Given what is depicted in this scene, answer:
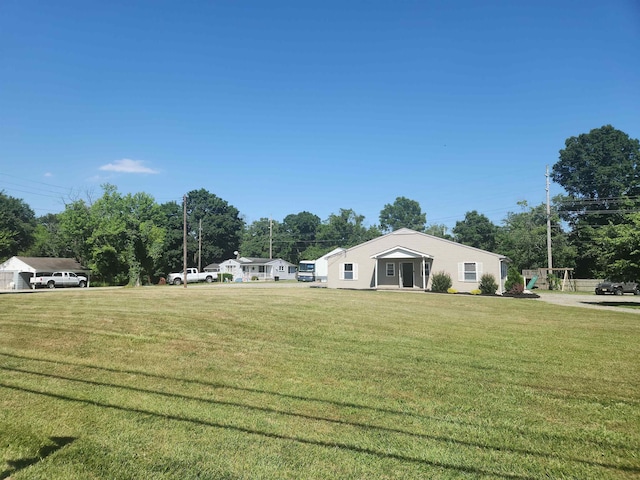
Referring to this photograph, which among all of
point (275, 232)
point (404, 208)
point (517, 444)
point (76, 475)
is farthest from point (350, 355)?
point (404, 208)

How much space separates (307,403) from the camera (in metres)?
5.11

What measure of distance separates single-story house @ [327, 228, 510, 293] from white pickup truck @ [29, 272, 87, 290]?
89.7ft

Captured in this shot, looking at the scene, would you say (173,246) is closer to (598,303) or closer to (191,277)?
(191,277)

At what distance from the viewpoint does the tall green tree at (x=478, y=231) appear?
82.3 metres

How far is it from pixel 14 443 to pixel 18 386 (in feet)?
6.41

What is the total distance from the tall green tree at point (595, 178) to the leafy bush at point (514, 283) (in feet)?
93.2

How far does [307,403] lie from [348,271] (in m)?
29.2

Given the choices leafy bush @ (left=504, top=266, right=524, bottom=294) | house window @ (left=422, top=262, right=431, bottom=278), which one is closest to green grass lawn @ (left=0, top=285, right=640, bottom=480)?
leafy bush @ (left=504, top=266, right=524, bottom=294)

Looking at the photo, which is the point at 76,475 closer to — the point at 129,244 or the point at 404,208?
the point at 129,244

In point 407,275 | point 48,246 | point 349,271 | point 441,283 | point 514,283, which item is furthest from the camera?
point 48,246

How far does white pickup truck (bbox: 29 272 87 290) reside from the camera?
1575 inches

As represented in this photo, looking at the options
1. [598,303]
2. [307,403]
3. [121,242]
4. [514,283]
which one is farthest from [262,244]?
[307,403]

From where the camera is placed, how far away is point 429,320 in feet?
41.3

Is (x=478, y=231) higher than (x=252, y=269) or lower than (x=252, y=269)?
higher
